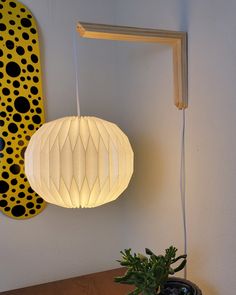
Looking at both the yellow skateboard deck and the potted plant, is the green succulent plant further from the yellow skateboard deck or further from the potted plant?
the yellow skateboard deck

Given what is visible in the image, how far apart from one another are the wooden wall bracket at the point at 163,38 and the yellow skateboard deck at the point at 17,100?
22.1 inches

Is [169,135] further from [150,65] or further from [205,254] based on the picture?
[205,254]

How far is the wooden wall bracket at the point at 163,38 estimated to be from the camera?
92 centimetres

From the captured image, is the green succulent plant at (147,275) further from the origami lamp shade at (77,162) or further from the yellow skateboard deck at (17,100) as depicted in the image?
the yellow skateboard deck at (17,100)

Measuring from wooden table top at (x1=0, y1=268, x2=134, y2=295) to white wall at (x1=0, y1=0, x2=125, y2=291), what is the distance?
9cm

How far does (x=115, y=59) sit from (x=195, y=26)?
0.69m

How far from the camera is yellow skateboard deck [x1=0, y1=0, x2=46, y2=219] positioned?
1362 mm

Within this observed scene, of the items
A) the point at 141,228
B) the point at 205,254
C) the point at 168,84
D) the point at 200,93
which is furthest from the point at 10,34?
the point at 205,254

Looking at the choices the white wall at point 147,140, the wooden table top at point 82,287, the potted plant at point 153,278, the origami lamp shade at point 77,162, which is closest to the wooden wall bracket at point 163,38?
the white wall at point 147,140

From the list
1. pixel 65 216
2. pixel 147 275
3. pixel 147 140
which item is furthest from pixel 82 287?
pixel 147 140

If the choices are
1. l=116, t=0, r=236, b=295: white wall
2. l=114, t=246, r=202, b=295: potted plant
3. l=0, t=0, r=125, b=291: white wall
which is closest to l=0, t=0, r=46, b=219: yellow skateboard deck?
l=0, t=0, r=125, b=291: white wall

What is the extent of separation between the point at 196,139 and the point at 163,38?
1.18ft

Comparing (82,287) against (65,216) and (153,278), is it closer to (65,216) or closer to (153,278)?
(65,216)

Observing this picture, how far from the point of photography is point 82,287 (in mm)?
1350
